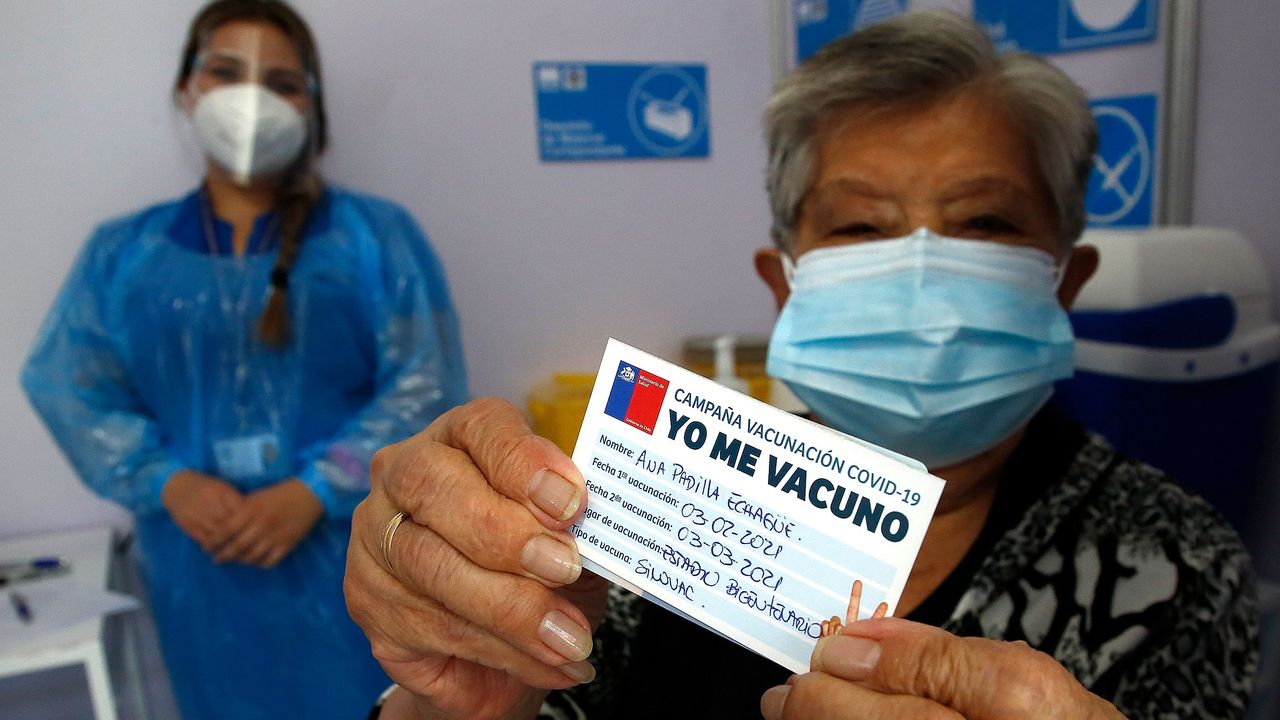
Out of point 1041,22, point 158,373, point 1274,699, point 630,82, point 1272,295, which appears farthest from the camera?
point 630,82

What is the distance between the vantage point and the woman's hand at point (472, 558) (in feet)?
1.72

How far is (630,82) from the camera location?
2395 mm

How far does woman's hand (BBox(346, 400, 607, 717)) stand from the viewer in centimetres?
53

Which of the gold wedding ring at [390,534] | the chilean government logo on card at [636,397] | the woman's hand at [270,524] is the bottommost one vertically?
the woman's hand at [270,524]

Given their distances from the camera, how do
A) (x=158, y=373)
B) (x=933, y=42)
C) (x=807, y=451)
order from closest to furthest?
(x=807, y=451) → (x=933, y=42) → (x=158, y=373)

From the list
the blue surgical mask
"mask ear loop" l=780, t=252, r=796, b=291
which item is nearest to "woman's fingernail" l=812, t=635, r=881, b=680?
the blue surgical mask

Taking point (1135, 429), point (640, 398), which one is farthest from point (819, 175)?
point (1135, 429)

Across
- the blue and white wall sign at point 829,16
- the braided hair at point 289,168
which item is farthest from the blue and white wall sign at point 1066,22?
the braided hair at point 289,168

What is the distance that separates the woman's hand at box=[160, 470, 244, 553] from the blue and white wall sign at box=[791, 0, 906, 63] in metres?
1.88

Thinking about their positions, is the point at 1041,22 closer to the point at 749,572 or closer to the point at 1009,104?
the point at 1009,104

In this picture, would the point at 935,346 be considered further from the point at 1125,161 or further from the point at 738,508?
the point at 1125,161

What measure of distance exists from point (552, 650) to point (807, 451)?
0.22m

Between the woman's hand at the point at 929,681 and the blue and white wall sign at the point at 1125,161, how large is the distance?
4.87ft

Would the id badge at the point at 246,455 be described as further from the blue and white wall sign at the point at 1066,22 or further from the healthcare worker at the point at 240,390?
the blue and white wall sign at the point at 1066,22
